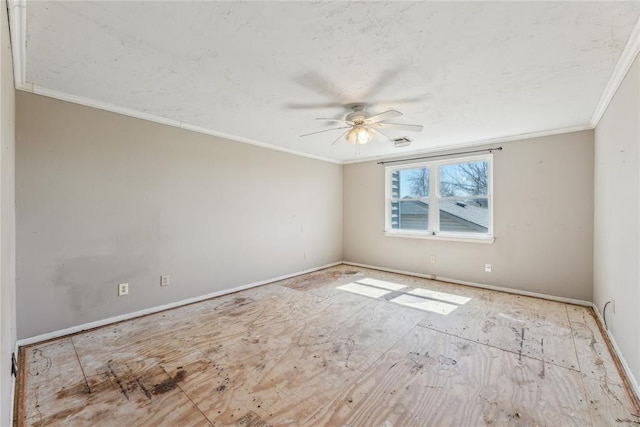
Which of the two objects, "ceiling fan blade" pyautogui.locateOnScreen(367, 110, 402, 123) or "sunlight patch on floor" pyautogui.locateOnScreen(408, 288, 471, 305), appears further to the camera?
"sunlight patch on floor" pyautogui.locateOnScreen(408, 288, 471, 305)

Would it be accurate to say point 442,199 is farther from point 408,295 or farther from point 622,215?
point 622,215

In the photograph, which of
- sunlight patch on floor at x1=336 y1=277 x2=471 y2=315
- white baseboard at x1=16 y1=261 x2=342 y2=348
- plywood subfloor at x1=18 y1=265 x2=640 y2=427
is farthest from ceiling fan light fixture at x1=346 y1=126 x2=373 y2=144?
white baseboard at x1=16 y1=261 x2=342 y2=348

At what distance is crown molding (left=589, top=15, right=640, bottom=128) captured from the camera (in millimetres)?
1758

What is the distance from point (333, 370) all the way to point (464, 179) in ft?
12.4

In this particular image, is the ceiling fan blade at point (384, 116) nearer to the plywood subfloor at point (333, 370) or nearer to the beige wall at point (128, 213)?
the plywood subfloor at point (333, 370)

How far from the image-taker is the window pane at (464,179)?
14.4 ft

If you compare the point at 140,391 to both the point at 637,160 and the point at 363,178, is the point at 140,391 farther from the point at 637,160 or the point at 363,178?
the point at 363,178

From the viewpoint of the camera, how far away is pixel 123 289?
3.02 metres

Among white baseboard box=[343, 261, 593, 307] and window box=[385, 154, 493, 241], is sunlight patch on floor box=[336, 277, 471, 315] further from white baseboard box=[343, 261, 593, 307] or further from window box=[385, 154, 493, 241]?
window box=[385, 154, 493, 241]

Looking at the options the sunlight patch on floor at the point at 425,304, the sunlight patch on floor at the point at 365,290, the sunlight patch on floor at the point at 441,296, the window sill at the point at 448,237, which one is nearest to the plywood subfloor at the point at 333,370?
the sunlight patch on floor at the point at 425,304

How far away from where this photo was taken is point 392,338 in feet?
8.75

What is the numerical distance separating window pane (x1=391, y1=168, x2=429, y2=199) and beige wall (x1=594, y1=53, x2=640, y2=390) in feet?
7.51

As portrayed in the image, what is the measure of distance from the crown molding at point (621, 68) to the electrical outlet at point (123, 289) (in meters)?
4.65

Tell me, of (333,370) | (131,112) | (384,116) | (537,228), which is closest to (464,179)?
(537,228)
